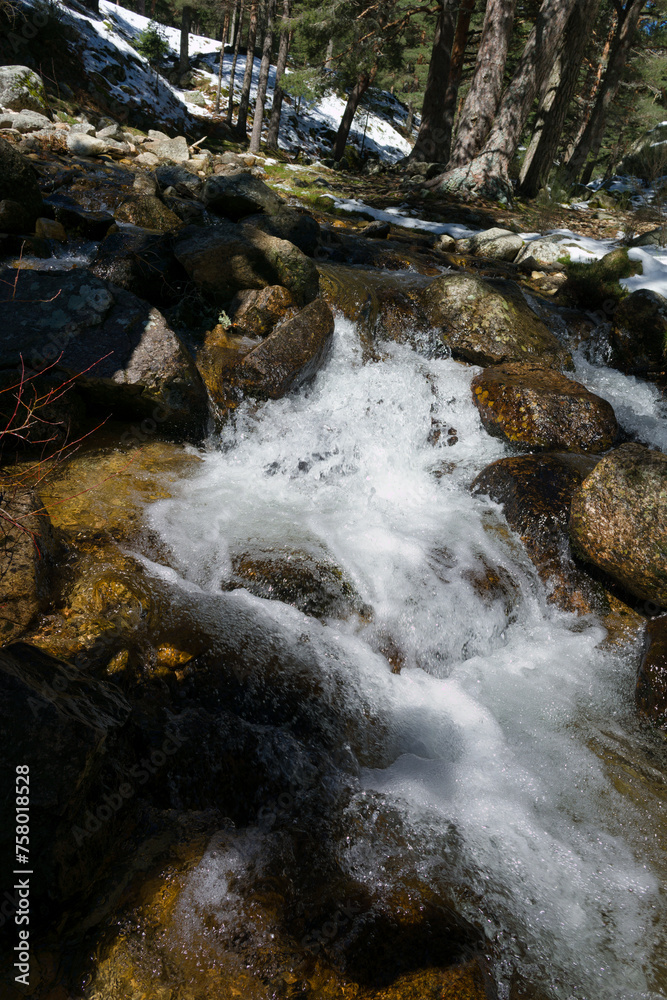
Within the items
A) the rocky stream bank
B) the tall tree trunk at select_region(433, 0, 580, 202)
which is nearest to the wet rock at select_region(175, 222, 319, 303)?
the rocky stream bank

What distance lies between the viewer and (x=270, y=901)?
2.04 m

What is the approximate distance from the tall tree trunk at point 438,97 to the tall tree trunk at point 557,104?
366 centimetres

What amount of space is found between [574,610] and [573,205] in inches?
575

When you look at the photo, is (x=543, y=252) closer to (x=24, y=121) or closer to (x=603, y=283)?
(x=603, y=283)

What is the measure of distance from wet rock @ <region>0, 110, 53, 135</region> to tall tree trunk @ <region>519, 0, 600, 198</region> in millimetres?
12217

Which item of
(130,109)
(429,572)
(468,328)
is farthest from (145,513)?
(130,109)

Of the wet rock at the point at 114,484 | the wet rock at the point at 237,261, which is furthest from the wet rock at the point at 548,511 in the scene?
the wet rock at the point at 237,261

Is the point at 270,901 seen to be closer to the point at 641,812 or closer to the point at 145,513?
the point at 641,812

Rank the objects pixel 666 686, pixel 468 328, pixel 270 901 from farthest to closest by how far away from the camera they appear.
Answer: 1. pixel 468 328
2. pixel 666 686
3. pixel 270 901

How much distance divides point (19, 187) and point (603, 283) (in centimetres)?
846

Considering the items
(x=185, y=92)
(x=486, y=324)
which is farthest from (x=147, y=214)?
(x=185, y=92)

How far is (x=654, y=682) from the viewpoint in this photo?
3373 mm

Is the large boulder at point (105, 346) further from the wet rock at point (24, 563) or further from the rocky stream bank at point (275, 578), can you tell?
the wet rock at point (24, 563)

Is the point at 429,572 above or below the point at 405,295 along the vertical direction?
below
